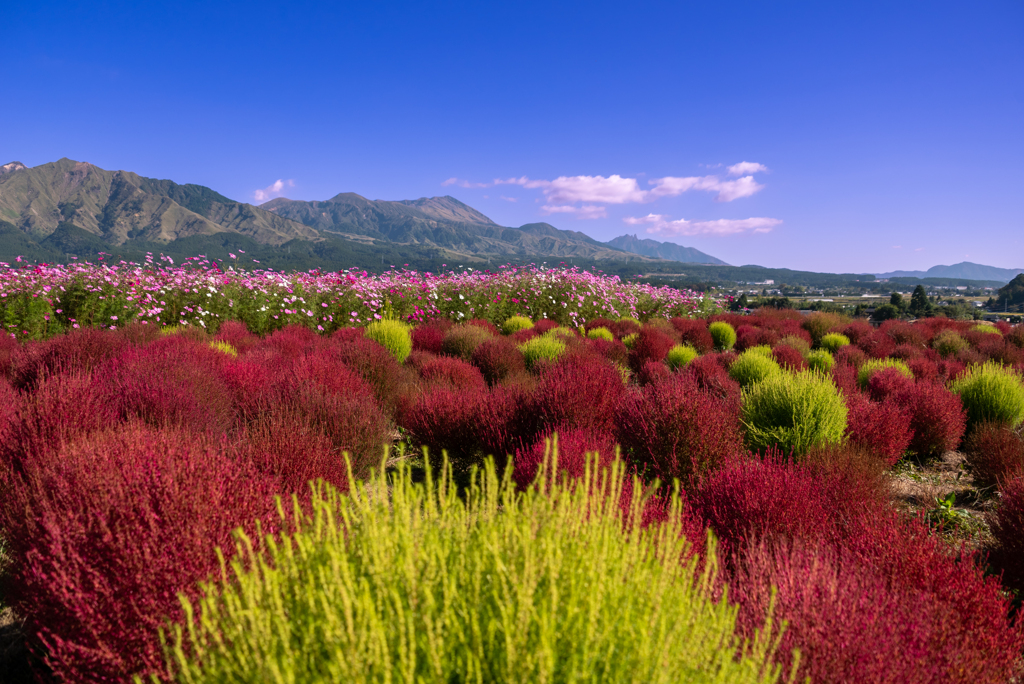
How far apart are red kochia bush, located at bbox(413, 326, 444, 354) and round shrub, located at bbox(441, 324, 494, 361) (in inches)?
6.8

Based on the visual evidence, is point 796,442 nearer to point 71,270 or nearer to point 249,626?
point 249,626

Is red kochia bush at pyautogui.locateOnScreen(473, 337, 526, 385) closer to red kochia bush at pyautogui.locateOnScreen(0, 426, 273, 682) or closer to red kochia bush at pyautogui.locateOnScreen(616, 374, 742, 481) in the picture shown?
red kochia bush at pyautogui.locateOnScreen(616, 374, 742, 481)

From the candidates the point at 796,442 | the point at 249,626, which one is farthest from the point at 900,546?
the point at 249,626

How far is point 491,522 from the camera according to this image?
57.6 inches

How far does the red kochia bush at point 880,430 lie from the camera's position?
456cm

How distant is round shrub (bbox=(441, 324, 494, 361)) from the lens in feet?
27.3

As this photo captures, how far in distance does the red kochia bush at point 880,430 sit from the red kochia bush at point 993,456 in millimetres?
538

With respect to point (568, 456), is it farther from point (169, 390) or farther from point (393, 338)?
point (393, 338)

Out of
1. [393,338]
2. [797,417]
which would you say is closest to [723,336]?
[393,338]

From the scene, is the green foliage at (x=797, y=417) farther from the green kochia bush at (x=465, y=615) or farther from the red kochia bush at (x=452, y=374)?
the green kochia bush at (x=465, y=615)

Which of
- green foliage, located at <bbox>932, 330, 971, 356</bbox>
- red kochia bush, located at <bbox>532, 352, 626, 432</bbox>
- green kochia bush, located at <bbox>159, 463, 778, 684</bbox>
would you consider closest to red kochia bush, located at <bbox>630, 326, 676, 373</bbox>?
red kochia bush, located at <bbox>532, 352, 626, 432</bbox>

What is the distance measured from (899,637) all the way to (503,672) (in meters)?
1.54

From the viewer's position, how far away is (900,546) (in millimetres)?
2445

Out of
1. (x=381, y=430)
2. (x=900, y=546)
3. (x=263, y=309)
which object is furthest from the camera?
(x=263, y=309)
